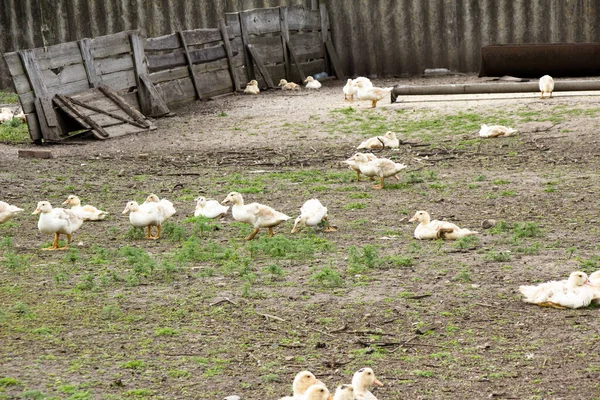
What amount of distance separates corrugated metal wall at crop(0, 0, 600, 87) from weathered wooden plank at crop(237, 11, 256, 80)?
1.75 meters

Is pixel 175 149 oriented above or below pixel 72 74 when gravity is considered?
below

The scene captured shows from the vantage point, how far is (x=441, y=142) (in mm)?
13203

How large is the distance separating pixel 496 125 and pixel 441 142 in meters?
0.76

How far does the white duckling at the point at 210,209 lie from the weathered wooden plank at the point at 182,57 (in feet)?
26.0

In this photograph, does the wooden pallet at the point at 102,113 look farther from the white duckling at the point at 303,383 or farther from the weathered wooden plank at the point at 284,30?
the white duckling at the point at 303,383

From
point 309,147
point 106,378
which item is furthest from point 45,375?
point 309,147

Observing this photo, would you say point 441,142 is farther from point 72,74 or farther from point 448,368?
point 448,368

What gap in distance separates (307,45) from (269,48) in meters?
1.20

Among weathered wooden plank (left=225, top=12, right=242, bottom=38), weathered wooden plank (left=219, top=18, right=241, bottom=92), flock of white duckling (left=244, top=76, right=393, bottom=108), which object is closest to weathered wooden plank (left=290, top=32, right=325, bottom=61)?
weathered wooden plank (left=225, top=12, right=242, bottom=38)

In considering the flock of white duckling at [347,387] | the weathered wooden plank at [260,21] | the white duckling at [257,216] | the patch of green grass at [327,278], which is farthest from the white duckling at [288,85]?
the flock of white duckling at [347,387]

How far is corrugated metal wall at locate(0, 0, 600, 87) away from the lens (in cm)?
1991

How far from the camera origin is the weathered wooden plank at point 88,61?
15.4 metres

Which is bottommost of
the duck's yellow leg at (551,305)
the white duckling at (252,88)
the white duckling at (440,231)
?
the white duckling at (252,88)

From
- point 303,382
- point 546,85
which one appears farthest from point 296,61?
point 303,382
